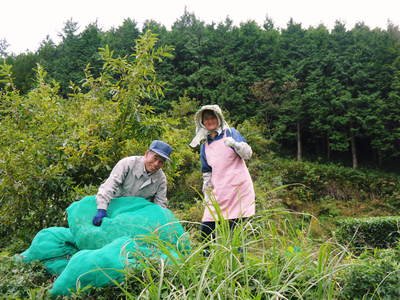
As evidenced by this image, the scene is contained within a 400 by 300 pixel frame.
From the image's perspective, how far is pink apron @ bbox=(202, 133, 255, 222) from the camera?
112 inches

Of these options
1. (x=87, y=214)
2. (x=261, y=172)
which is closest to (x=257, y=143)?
(x=261, y=172)

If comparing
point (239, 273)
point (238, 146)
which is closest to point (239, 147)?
point (238, 146)

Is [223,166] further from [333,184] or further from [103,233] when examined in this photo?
[333,184]

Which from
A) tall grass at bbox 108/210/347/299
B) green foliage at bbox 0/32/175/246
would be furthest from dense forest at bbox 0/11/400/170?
tall grass at bbox 108/210/347/299

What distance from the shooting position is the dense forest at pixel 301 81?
2284 centimetres

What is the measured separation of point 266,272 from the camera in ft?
5.30

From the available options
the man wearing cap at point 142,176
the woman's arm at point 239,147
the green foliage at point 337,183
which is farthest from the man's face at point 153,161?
the green foliage at point 337,183

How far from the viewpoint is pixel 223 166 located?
2.96 meters

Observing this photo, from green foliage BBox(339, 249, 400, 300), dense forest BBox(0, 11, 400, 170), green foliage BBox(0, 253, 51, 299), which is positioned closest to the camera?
green foliage BBox(339, 249, 400, 300)

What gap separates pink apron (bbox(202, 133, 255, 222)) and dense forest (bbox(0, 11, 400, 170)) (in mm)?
16975

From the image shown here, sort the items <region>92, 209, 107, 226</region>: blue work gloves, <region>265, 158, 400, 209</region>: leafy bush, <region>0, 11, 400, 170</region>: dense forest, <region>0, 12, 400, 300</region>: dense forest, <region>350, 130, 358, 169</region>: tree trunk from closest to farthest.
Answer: <region>0, 12, 400, 300</region>: dense forest
<region>92, 209, 107, 226</region>: blue work gloves
<region>265, 158, 400, 209</region>: leafy bush
<region>350, 130, 358, 169</region>: tree trunk
<region>0, 11, 400, 170</region>: dense forest

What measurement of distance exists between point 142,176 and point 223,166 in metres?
0.69

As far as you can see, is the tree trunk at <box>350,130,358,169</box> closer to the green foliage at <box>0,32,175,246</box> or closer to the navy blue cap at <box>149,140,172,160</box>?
the green foliage at <box>0,32,175,246</box>

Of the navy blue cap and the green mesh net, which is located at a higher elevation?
the navy blue cap
